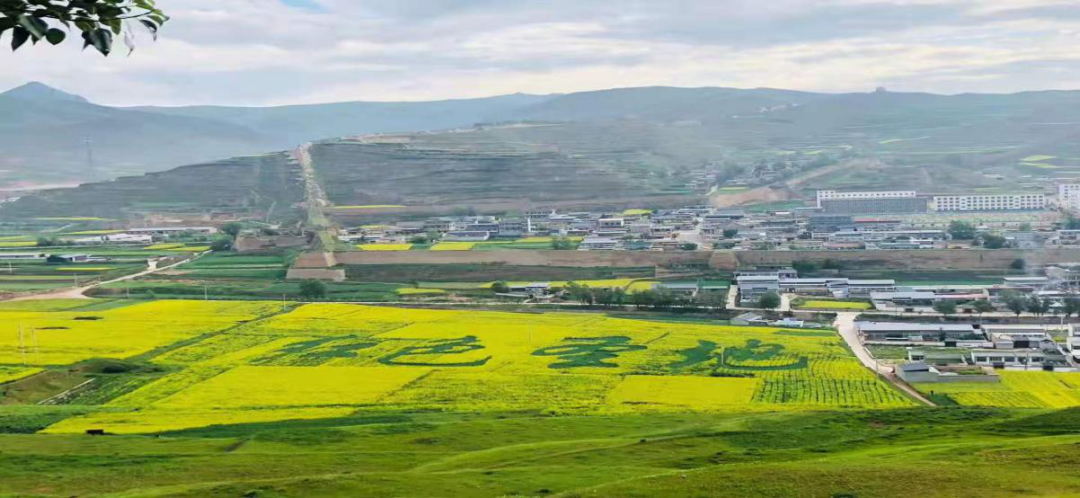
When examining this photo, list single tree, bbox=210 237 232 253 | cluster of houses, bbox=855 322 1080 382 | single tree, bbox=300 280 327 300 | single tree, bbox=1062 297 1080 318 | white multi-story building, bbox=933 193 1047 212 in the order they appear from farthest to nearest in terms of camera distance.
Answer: white multi-story building, bbox=933 193 1047 212
single tree, bbox=210 237 232 253
single tree, bbox=300 280 327 300
single tree, bbox=1062 297 1080 318
cluster of houses, bbox=855 322 1080 382

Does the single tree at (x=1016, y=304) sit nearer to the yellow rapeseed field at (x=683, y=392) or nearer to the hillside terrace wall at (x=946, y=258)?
the hillside terrace wall at (x=946, y=258)

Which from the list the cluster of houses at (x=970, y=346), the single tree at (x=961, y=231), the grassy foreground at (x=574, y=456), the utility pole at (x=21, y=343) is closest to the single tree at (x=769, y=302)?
the cluster of houses at (x=970, y=346)

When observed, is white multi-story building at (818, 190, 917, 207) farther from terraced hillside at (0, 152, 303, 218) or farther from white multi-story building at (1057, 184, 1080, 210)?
terraced hillside at (0, 152, 303, 218)

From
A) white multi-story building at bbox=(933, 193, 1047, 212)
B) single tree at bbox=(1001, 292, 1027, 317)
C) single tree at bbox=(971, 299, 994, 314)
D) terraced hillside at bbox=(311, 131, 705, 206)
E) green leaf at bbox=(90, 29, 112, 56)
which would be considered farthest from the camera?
terraced hillside at bbox=(311, 131, 705, 206)

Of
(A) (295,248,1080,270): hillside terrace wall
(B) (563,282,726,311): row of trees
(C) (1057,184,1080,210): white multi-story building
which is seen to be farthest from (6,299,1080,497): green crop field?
(C) (1057,184,1080,210): white multi-story building

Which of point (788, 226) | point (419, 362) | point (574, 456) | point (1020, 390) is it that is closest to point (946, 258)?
point (788, 226)

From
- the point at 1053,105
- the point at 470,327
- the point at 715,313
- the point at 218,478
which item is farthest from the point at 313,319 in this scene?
the point at 1053,105
